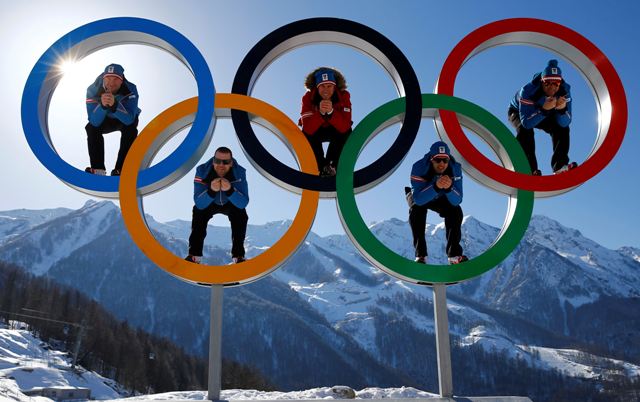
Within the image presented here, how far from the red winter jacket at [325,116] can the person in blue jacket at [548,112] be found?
3797mm

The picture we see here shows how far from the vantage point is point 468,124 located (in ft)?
37.2

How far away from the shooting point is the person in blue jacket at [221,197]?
10568 millimetres

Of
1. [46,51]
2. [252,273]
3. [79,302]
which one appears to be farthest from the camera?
[79,302]

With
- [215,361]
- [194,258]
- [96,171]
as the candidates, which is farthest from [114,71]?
[215,361]

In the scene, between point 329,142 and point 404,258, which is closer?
point 404,258

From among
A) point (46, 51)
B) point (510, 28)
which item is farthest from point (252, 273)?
point (510, 28)

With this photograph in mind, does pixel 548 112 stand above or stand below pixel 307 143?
above

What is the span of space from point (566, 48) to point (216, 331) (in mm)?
9368

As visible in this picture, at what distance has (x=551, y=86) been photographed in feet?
37.8

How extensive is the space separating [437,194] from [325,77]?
345 cm

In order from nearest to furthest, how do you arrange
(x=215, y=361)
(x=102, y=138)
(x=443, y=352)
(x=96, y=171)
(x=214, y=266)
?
(x=215, y=361)
(x=214, y=266)
(x=443, y=352)
(x=96, y=171)
(x=102, y=138)

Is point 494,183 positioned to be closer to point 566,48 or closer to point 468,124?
point 468,124

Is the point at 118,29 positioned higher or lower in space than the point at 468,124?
higher

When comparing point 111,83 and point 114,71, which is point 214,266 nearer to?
point 111,83
